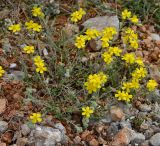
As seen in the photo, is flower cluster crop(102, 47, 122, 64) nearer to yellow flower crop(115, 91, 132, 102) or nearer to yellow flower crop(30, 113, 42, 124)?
yellow flower crop(115, 91, 132, 102)

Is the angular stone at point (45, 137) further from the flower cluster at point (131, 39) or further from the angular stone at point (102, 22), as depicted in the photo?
the angular stone at point (102, 22)

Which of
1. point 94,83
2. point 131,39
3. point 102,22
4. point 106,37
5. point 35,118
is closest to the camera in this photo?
point 35,118

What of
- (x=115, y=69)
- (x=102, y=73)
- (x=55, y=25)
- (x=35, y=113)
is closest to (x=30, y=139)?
(x=35, y=113)

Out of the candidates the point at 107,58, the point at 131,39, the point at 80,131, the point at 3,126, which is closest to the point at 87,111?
the point at 80,131

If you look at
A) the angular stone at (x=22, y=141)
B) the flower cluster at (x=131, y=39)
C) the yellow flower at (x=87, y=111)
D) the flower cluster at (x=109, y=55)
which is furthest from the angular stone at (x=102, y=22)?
the angular stone at (x=22, y=141)

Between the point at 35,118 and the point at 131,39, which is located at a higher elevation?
the point at 131,39

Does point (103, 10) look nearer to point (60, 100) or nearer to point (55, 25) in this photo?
point (55, 25)

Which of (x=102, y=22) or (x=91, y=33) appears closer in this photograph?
(x=91, y=33)

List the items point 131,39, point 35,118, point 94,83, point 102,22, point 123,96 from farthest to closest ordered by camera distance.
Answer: point 102,22 < point 131,39 < point 123,96 < point 94,83 < point 35,118

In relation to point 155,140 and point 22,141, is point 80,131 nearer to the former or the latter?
point 22,141
